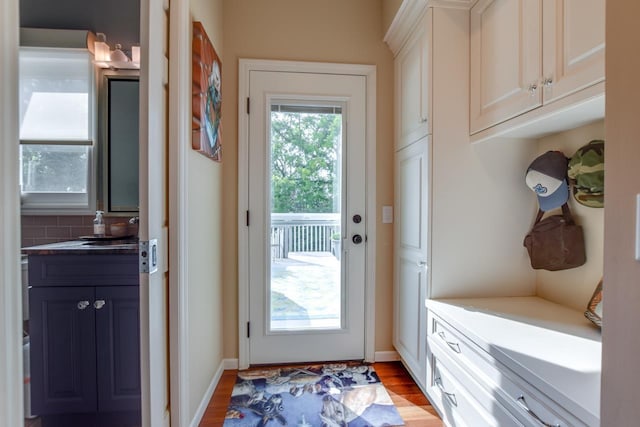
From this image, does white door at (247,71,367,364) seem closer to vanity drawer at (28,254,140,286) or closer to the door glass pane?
the door glass pane

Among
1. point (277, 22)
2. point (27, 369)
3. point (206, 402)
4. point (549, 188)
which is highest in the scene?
point (277, 22)

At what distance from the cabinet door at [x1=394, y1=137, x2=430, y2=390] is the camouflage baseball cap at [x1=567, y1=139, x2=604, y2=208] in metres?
0.61

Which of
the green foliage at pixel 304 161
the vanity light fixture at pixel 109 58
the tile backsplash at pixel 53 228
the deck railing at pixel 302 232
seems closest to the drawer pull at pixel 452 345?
the deck railing at pixel 302 232

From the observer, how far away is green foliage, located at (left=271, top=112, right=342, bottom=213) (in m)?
2.17

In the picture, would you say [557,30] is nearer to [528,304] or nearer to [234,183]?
[528,304]

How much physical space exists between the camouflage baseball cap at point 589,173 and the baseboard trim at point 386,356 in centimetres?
153

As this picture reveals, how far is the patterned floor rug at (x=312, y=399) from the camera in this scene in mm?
1635

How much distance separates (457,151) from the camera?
5.24 ft

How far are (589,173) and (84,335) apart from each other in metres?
2.29

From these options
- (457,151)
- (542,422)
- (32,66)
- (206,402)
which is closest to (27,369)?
(206,402)

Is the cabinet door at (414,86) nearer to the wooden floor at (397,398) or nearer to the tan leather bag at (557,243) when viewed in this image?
the tan leather bag at (557,243)

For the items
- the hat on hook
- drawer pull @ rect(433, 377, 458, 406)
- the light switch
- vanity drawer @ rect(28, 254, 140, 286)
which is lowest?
drawer pull @ rect(433, 377, 458, 406)

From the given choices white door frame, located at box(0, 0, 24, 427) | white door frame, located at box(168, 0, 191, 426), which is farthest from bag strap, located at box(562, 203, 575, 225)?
white door frame, located at box(0, 0, 24, 427)

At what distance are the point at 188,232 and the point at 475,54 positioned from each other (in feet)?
5.45
